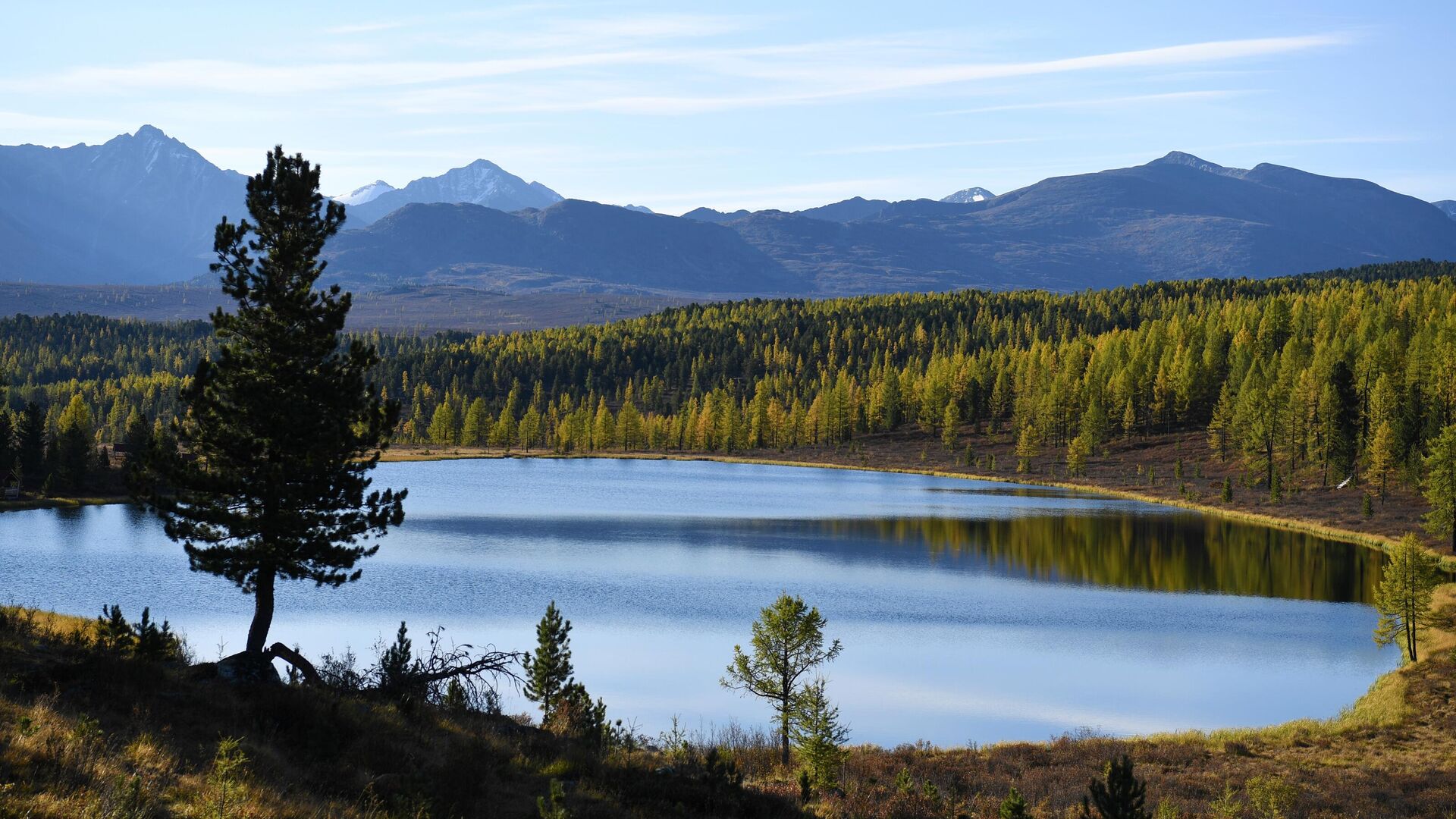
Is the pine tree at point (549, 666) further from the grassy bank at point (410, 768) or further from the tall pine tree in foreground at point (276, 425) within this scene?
the tall pine tree in foreground at point (276, 425)

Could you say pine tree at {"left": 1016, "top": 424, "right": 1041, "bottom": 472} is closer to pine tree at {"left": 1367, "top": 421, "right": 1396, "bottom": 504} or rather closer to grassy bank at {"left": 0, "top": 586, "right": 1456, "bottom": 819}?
pine tree at {"left": 1367, "top": 421, "right": 1396, "bottom": 504}

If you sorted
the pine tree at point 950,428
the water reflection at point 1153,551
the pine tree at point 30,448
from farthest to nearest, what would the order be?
the pine tree at point 950,428, the pine tree at point 30,448, the water reflection at point 1153,551

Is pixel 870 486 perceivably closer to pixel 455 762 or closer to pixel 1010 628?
pixel 1010 628

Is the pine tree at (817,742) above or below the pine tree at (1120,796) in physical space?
below

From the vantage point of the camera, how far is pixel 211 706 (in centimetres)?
1872

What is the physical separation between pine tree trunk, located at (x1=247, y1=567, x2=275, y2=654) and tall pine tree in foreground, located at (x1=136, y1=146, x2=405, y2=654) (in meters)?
0.05

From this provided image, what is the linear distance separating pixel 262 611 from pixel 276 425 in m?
4.69

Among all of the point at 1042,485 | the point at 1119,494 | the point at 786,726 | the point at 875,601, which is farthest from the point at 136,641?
the point at 1042,485

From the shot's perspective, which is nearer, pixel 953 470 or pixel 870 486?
pixel 870 486

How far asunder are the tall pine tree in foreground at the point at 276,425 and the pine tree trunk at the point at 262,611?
0.05m

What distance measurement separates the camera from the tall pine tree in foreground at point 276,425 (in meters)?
28.3

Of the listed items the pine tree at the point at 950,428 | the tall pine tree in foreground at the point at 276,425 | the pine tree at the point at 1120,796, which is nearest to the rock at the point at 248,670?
the tall pine tree in foreground at the point at 276,425

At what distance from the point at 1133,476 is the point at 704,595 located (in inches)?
4156

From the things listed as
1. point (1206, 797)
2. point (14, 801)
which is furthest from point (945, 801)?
point (14, 801)
